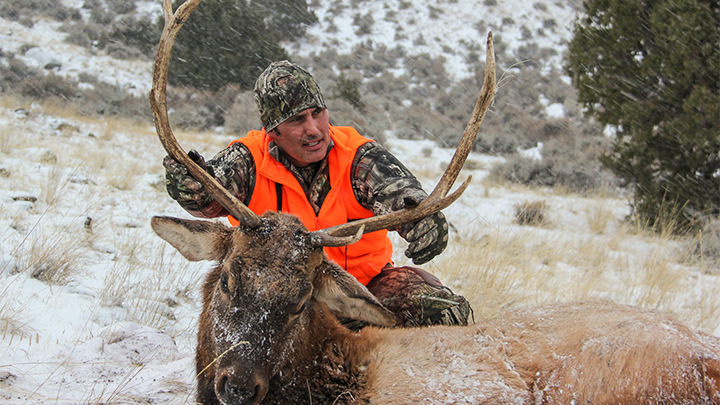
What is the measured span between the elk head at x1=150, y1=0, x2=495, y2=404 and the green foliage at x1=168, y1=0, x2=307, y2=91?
17.1 m

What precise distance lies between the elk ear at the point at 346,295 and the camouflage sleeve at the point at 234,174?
1.16 m

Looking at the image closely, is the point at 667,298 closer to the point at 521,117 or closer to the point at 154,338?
the point at 154,338

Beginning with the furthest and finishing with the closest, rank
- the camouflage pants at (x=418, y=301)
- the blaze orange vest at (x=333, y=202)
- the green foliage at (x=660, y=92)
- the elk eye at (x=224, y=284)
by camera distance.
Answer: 1. the green foliage at (x=660, y=92)
2. the blaze orange vest at (x=333, y=202)
3. the camouflage pants at (x=418, y=301)
4. the elk eye at (x=224, y=284)

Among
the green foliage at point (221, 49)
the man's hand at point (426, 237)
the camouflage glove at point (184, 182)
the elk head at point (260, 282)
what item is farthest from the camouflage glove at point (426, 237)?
the green foliage at point (221, 49)

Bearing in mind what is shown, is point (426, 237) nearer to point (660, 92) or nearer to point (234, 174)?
point (234, 174)

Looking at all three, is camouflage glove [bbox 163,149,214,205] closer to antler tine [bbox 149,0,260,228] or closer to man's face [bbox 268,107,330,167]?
antler tine [bbox 149,0,260,228]

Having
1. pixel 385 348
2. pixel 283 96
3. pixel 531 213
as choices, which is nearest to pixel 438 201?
pixel 385 348

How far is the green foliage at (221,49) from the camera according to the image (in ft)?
61.9

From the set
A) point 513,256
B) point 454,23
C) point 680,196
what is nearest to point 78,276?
point 513,256

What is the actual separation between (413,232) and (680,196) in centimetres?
713

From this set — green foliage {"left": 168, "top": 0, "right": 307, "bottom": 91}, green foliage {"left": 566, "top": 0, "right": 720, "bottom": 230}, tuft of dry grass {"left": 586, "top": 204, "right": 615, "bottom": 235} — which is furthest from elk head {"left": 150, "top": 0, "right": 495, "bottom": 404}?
green foliage {"left": 168, "top": 0, "right": 307, "bottom": 91}

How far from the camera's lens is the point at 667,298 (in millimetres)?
5078

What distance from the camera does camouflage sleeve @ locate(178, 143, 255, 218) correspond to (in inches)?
133

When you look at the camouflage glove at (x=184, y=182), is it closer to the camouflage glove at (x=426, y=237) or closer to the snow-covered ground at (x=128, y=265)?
the snow-covered ground at (x=128, y=265)
